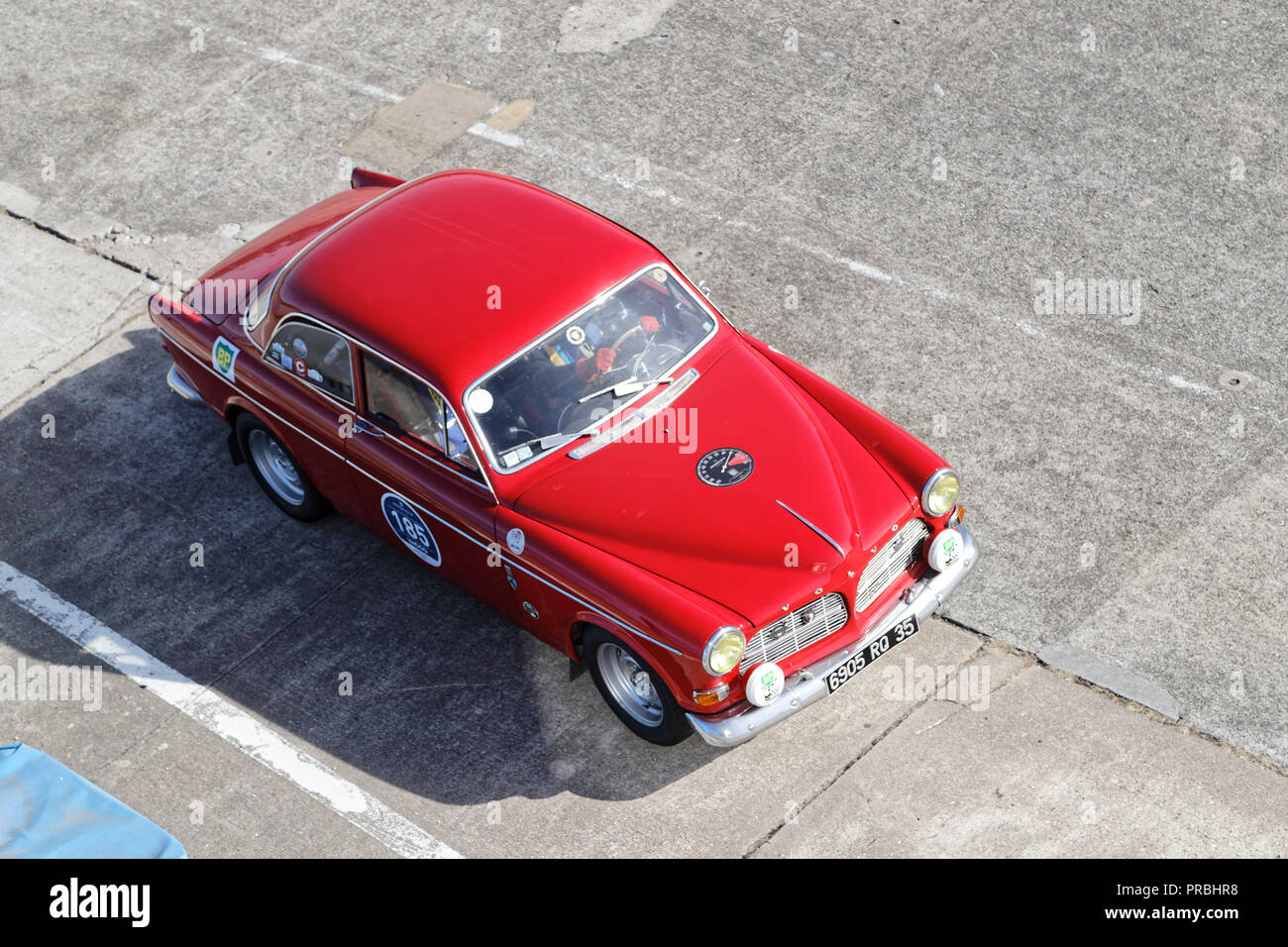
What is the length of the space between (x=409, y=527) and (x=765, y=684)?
2.13 metres

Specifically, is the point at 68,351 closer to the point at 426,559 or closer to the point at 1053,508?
the point at 426,559

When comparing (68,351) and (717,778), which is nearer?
(717,778)

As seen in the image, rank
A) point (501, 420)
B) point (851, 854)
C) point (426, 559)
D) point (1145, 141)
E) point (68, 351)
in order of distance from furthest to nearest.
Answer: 1. point (1145, 141)
2. point (68, 351)
3. point (426, 559)
4. point (501, 420)
5. point (851, 854)

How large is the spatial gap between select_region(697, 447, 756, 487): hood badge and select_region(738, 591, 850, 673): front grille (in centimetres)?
70

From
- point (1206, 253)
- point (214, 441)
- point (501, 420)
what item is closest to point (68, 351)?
Result: point (214, 441)

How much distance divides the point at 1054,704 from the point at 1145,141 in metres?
4.97

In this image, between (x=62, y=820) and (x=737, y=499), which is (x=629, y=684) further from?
(x=62, y=820)

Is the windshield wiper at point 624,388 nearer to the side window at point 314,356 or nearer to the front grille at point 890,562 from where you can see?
the side window at point 314,356

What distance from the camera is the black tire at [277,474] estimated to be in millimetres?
7488

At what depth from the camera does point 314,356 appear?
693 cm

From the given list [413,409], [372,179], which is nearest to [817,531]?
[413,409]

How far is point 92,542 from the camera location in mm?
7688

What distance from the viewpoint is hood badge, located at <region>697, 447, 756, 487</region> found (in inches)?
245

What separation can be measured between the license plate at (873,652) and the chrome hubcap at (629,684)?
82 centimetres
